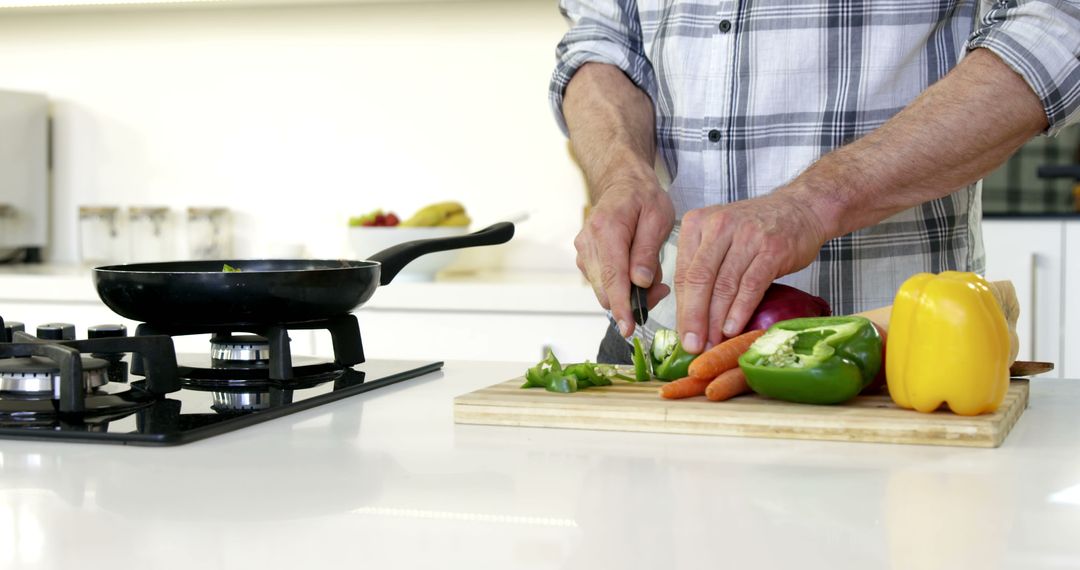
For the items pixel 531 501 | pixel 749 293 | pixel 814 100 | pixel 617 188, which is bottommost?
pixel 531 501

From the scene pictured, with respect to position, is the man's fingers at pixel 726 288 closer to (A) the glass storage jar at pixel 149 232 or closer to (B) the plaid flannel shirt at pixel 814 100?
(B) the plaid flannel shirt at pixel 814 100

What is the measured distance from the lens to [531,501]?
60 centimetres

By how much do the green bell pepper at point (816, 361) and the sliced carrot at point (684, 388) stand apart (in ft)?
0.12

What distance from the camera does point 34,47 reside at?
315 cm

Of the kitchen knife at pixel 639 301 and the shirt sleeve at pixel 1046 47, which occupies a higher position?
the shirt sleeve at pixel 1046 47

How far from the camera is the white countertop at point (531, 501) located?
51cm

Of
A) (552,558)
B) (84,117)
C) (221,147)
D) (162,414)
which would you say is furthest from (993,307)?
(84,117)

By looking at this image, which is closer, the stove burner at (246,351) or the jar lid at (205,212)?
the stove burner at (246,351)

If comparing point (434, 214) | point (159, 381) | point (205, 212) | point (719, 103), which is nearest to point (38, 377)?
point (159, 381)

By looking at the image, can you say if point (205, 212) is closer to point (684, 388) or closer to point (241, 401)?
point (241, 401)

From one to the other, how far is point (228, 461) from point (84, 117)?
270 cm

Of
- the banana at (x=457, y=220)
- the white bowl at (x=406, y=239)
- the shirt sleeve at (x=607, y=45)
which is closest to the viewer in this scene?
the shirt sleeve at (x=607, y=45)

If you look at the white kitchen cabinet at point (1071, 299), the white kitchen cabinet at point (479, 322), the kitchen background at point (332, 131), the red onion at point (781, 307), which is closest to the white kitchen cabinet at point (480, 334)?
the white kitchen cabinet at point (479, 322)

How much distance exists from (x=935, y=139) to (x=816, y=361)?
15.3 inches
